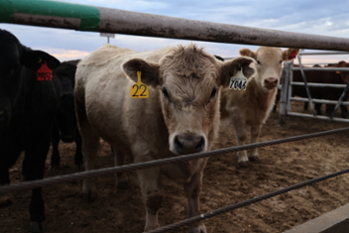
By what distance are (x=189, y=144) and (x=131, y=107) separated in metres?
0.91

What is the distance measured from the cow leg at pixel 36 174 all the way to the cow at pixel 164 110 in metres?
0.61

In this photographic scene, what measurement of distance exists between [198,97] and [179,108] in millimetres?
164

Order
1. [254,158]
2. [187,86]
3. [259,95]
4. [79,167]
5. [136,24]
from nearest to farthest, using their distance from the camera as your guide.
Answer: [136,24], [187,86], [79,167], [254,158], [259,95]

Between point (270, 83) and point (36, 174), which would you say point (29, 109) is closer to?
point (36, 174)

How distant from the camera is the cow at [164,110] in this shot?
213cm

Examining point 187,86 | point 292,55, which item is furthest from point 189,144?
point 292,55

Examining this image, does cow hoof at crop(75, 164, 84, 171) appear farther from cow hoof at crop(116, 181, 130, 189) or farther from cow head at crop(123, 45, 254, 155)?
cow head at crop(123, 45, 254, 155)

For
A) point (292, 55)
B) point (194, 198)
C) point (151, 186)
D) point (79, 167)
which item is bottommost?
point (79, 167)

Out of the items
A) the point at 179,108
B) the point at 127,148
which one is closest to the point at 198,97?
the point at 179,108

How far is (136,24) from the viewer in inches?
47.5

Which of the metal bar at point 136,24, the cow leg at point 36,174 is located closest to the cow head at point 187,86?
the metal bar at point 136,24

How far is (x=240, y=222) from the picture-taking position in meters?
2.95

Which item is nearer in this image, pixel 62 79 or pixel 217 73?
pixel 217 73

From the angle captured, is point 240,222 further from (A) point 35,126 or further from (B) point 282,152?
(B) point 282,152
